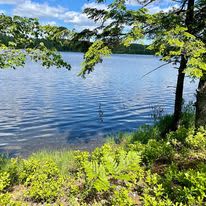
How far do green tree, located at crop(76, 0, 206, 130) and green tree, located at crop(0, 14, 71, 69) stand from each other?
2550mm

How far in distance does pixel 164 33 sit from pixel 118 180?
14.1 feet

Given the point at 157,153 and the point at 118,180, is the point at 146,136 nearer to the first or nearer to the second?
the point at 157,153

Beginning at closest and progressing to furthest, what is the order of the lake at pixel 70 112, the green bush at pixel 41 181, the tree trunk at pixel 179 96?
the green bush at pixel 41 181
the tree trunk at pixel 179 96
the lake at pixel 70 112

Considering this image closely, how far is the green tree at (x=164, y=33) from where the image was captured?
27.3ft

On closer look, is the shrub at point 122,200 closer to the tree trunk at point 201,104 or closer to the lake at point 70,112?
the tree trunk at point 201,104

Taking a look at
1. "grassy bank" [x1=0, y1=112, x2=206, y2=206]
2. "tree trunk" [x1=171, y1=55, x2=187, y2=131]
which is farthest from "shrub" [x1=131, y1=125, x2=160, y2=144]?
"grassy bank" [x1=0, y1=112, x2=206, y2=206]

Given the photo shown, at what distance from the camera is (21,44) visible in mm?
7121

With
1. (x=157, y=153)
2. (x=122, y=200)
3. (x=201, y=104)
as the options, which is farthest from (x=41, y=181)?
(x=201, y=104)

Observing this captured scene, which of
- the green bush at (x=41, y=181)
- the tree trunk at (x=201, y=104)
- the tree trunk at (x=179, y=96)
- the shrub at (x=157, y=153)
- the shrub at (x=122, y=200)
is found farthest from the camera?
the tree trunk at (x=179, y=96)

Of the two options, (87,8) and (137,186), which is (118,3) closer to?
(87,8)

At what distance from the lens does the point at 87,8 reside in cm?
1133

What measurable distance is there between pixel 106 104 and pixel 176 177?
63.9 feet

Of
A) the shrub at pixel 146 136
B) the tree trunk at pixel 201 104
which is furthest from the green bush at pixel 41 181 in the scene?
the tree trunk at pixel 201 104

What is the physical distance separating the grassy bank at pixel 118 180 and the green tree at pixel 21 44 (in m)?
2.58
